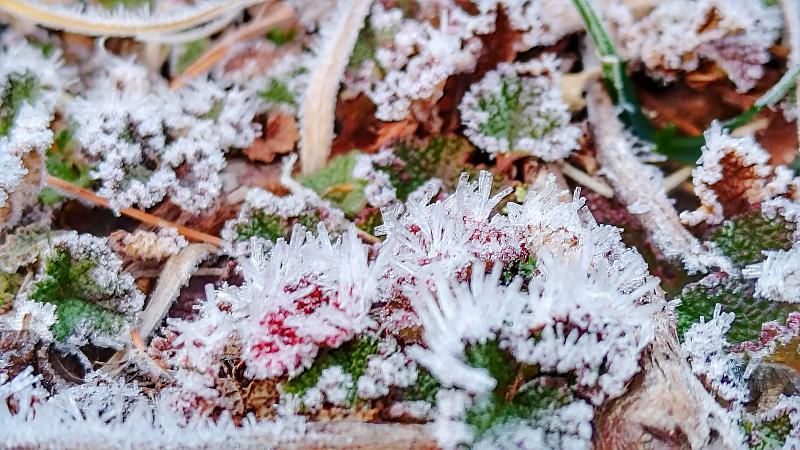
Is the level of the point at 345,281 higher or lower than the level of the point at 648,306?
higher

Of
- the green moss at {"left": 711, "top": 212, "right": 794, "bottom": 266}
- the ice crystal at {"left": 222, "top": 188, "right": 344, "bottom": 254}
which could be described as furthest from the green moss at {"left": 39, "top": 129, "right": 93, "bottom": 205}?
the green moss at {"left": 711, "top": 212, "right": 794, "bottom": 266}

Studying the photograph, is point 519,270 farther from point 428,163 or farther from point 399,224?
point 428,163

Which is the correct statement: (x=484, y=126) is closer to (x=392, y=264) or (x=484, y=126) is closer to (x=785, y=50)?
(x=392, y=264)

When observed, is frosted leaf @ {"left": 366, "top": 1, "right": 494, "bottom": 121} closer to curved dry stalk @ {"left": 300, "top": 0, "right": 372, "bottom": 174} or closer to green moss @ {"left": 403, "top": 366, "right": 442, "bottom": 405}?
curved dry stalk @ {"left": 300, "top": 0, "right": 372, "bottom": 174}

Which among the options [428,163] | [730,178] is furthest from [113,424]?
[730,178]

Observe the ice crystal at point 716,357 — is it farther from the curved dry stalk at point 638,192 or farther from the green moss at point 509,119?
the green moss at point 509,119

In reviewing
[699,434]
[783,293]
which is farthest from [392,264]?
[783,293]
